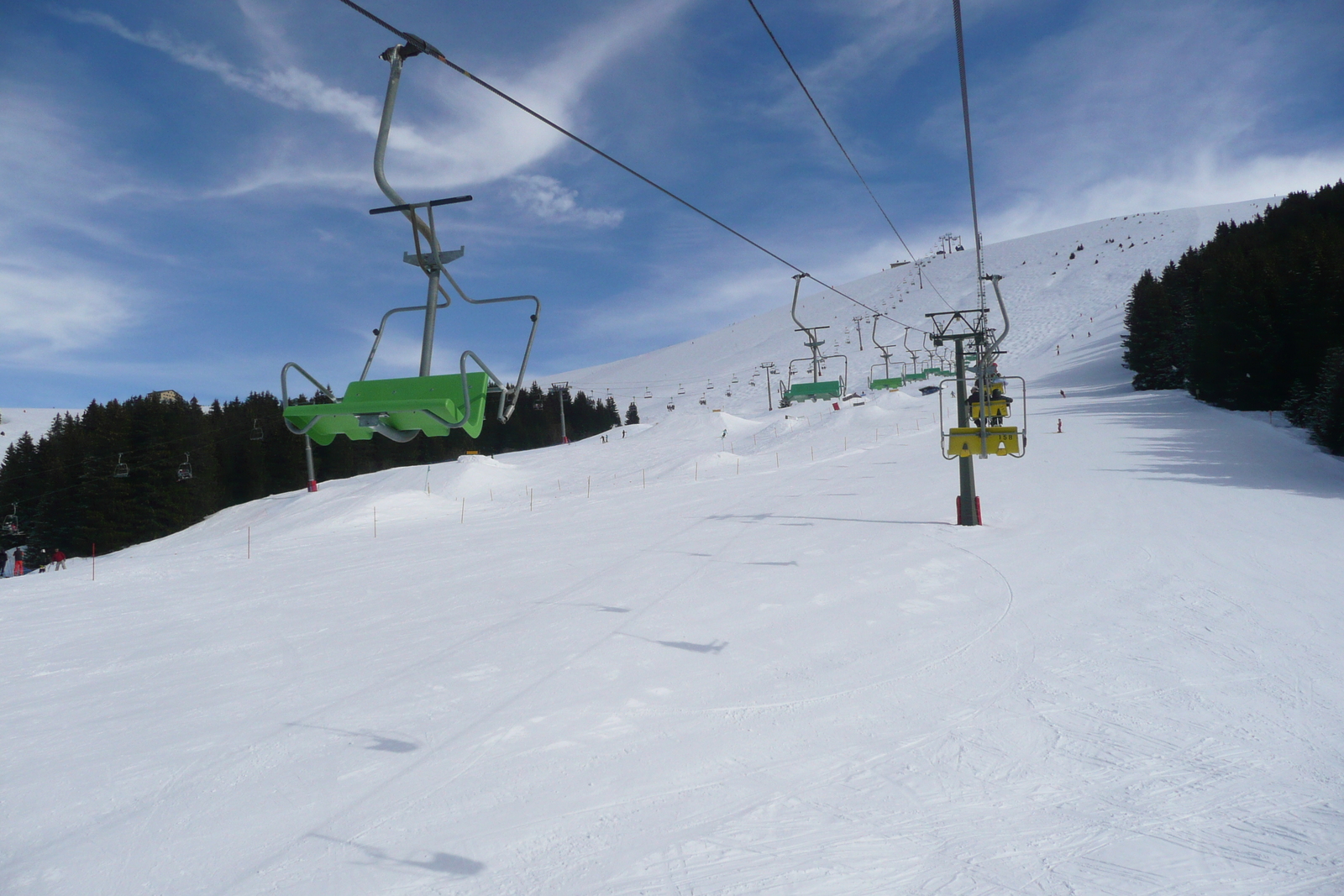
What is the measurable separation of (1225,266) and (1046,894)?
47.2m

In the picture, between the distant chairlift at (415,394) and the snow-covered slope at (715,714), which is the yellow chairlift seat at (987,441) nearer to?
the snow-covered slope at (715,714)

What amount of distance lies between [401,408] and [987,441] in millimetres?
12418

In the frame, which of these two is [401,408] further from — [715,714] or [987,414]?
[987,414]

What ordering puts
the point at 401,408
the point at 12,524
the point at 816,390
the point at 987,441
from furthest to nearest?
the point at 12,524, the point at 816,390, the point at 987,441, the point at 401,408

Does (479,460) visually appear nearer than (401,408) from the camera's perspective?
No

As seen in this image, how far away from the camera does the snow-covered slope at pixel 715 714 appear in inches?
194

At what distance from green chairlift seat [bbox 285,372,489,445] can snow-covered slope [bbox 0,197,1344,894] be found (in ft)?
10.8

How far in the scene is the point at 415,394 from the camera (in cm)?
367

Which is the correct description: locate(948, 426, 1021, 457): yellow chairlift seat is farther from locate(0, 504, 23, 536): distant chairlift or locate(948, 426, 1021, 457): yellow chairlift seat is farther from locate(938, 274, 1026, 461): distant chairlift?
locate(0, 504, 23, 536): distant chairlift

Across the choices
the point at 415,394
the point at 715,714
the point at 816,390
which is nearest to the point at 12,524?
the point at 816,390

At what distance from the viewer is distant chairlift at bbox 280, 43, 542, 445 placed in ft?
11.0

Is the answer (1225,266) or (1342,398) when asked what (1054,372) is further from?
(1342,398)

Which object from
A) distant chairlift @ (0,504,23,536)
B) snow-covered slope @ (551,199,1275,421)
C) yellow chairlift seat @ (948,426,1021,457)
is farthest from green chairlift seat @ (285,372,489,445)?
snow-covered slope @ (551,199,1275,421)

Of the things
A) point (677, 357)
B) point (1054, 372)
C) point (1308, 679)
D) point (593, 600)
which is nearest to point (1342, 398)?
point (1308, 679)
